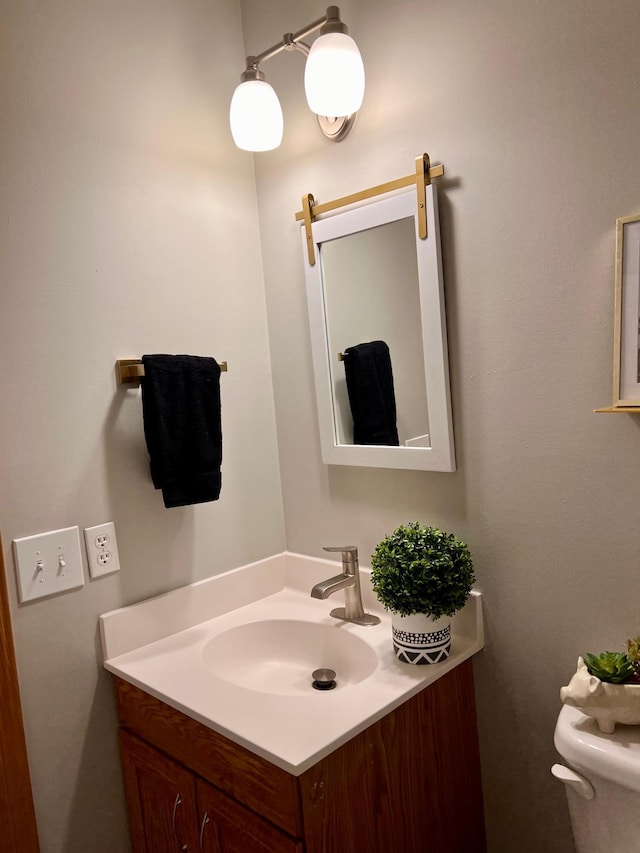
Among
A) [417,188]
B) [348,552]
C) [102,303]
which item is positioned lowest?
[348,552]

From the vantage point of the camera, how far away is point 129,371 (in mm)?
1408

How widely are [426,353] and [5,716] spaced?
1.14 meters

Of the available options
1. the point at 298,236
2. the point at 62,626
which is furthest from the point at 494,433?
the point at 62,626

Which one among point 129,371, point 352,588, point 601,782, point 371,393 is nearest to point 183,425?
point 129,371

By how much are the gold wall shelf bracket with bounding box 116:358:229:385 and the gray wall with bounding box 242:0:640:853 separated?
0.60m

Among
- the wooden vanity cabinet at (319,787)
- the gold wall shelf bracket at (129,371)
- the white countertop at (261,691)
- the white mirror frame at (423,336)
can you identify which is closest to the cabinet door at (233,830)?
the wooden vanity cabinet at (319,787)

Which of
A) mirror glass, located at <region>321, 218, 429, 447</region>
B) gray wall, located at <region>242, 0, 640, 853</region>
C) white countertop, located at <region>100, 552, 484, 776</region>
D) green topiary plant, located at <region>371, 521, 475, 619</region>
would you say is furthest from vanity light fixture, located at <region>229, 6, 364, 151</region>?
white countertop, located at <region>100, 552, 484, 776</region>

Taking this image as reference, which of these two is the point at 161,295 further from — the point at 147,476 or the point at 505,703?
the point at 505,703

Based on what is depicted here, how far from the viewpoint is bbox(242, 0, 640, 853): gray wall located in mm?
1112

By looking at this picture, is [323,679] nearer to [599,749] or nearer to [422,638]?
[422,638]

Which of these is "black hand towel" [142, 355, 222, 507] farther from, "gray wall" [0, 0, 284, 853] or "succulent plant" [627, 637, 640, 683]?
"succulent plant" [627, 637, 640, 683]

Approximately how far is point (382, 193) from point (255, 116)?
34 cm

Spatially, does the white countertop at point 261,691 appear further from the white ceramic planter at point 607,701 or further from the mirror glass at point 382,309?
the mirror glass at point 382,309

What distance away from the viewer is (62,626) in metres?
1.34
